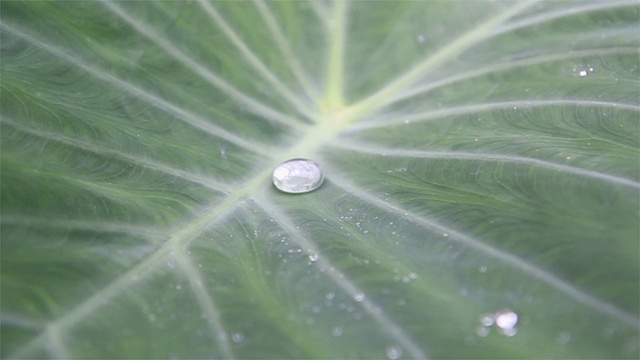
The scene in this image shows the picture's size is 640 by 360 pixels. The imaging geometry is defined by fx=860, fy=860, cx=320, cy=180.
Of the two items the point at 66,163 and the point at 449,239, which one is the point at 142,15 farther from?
the point at 449,239

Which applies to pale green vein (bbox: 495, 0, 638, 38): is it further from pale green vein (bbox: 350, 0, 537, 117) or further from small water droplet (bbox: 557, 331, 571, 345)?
small water droplet (bbox: 557, 331, 571, 345)

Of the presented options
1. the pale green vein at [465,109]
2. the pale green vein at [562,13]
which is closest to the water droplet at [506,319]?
the pale green vein at [465,109]

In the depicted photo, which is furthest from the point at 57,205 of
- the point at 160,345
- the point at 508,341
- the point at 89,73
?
the point at 508,341

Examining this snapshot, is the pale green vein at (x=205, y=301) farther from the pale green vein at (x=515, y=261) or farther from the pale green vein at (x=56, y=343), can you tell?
the pale green vein at (x=515, y=261)

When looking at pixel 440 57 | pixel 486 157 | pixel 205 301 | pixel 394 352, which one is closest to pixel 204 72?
pixel 440 57

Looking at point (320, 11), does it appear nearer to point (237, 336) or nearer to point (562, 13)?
point (562, 13)

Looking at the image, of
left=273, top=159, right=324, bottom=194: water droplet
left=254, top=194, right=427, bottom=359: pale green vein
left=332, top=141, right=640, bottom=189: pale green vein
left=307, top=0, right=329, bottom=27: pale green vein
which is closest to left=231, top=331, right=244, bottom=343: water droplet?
left=254, top=194, right=427, bottom=359: pale green vein
